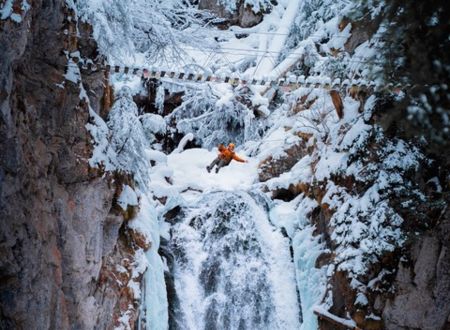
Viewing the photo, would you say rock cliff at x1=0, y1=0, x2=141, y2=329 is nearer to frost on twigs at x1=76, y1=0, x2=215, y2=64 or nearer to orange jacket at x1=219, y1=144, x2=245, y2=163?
frost on twigs at x1=76, y1=0, x2=215, y2=64

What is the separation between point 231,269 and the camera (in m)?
9.74

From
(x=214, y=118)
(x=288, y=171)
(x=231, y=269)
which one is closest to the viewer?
(x=231, y=269)

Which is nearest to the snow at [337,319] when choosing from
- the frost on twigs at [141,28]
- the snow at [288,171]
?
the snow at [288,171]

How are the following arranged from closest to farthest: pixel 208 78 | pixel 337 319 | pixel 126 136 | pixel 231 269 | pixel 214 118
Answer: pixel 208 78, pixel 126 136, pixel 337 319, pixel 231 269, pixel 214 118

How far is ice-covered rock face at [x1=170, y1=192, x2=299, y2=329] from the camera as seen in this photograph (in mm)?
9125

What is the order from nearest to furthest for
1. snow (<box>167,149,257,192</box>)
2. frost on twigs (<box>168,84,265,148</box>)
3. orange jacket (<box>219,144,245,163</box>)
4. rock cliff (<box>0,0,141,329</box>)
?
rock cliff (<box>0,0,141,329</box>)
snow (<box>167,149,257,192</box>)
orange jacket (<box>219,144,245,163</box>)
frost on twigs (<box>168,84,265,148</box>)

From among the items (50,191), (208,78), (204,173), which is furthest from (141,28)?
(204,173)

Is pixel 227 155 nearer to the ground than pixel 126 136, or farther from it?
farther from it

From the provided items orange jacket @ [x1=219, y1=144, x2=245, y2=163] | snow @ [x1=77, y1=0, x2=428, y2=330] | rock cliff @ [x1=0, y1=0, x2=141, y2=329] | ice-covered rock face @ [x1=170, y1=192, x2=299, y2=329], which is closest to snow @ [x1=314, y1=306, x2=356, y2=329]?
snow @ [x1=77, y1=0, x2=428, y2=330]

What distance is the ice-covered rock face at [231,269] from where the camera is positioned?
9125 millimetres

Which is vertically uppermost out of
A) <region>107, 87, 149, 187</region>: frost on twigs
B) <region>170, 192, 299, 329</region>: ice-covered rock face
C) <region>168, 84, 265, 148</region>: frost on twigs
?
<region>168, 84, 265, 148</region>: frost on twigs

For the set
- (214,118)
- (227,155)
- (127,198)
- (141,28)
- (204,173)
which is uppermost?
(214,118)

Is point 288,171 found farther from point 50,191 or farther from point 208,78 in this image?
point 50,191

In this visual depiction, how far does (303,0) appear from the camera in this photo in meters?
15.7
